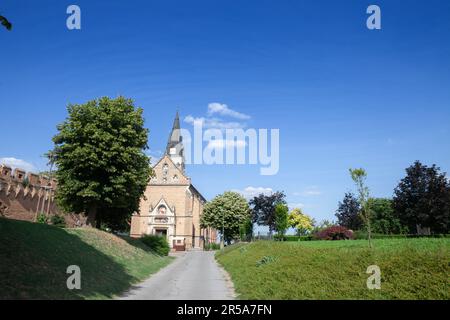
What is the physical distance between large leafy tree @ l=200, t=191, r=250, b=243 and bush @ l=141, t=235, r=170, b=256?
31.5 m

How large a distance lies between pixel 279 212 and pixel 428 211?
2180 cm

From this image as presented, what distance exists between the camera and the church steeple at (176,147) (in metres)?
87.4

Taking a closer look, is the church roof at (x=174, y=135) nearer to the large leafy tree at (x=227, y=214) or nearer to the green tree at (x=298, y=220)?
the large leafy tree at (x=227, y=214)

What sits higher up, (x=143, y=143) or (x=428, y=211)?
(x=143, y=143)

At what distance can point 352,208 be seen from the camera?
271 feet

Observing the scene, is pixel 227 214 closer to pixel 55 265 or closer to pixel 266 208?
pixel 266 208

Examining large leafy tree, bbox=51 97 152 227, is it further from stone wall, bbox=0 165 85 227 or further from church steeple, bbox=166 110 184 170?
church steeple, bbox=166 110 184 170

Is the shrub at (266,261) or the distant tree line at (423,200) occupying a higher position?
the distant tree line at (423,200)

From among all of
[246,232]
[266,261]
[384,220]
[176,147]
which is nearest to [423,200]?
[246,232]

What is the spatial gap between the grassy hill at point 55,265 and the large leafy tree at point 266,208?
53.6m

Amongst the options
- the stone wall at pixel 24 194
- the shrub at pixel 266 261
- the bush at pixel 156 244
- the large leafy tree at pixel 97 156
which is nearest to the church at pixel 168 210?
the stone wall at pixel 24 194

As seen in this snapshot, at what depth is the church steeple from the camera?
87.4m
